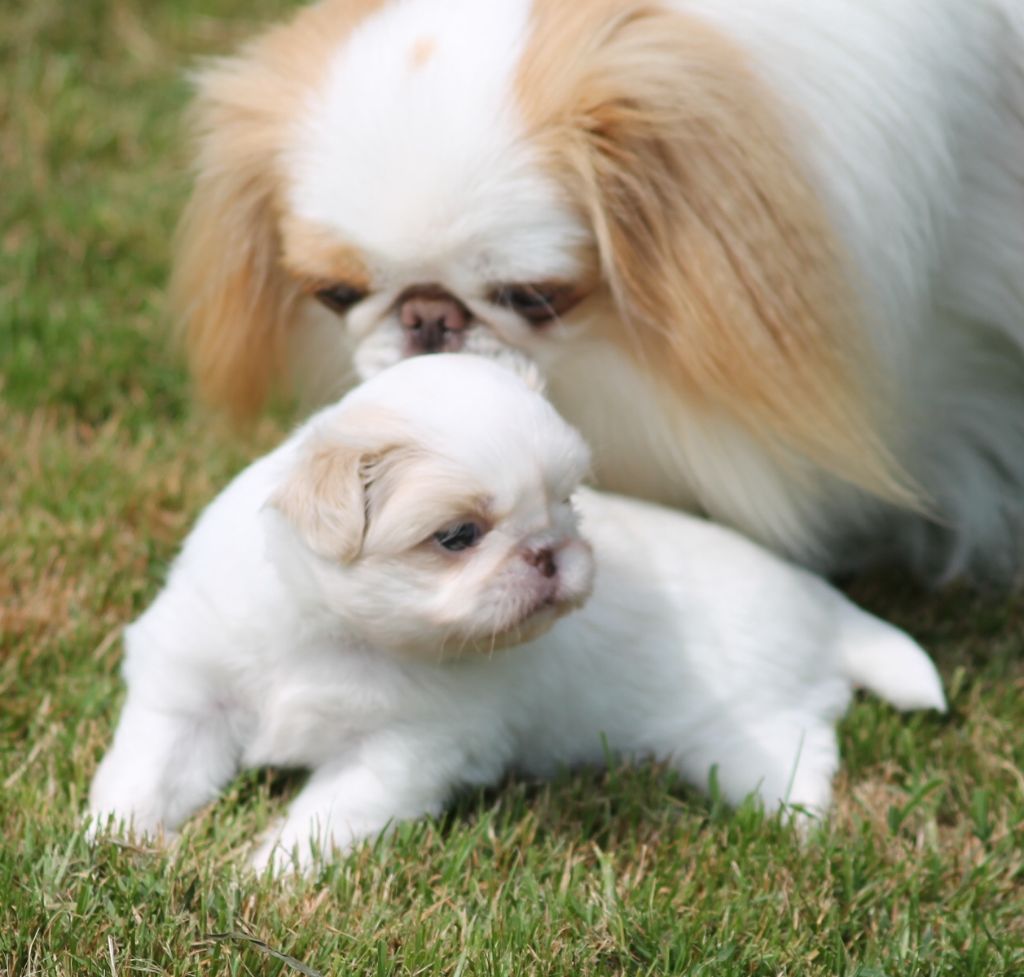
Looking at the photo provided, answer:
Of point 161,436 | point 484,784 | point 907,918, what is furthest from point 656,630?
point 161,436

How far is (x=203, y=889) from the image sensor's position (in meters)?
2.26

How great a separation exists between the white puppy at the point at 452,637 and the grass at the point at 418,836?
8cm

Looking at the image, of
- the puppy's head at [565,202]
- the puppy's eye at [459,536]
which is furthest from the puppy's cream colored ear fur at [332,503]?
the puppy's head at [565,202]

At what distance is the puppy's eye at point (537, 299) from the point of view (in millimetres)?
2812

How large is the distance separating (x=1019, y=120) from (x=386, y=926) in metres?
1.91

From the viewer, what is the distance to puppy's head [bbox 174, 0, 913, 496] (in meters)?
2.70

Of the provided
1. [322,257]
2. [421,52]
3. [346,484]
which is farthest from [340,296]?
[346,484]

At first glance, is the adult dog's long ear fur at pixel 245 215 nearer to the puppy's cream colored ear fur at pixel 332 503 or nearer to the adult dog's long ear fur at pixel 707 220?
the adult dog's long ear fur at pixel 707 220

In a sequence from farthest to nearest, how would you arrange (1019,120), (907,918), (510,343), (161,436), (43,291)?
(43,291) → (161,436) → (1019,120) → (510,343) → (907,918)

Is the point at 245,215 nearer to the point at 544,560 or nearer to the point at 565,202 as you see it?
the point at 565,202

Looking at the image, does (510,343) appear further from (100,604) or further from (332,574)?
(100,604)

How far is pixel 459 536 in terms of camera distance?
228 centimetres

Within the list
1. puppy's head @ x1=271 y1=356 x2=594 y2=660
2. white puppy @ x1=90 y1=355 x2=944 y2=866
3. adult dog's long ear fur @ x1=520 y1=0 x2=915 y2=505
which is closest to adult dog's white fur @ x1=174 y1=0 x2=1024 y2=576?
adult dog's long ear fur @ x1=520 y1=0 x2=915 y2=505

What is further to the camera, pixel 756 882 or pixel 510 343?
pixel 510 343
